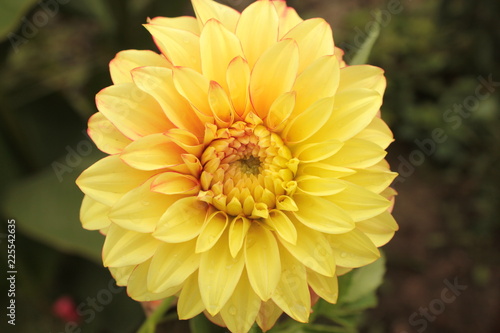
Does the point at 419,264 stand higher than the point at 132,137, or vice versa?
the point at 132,137

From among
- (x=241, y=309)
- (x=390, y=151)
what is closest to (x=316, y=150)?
(x=241, y=309)

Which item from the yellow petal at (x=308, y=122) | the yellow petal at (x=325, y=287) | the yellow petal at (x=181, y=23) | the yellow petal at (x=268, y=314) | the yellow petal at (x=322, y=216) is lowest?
the yellow petal at (x=268, y=314)

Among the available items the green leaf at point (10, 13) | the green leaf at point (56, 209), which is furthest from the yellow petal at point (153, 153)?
the green leaf at point (10, 13)

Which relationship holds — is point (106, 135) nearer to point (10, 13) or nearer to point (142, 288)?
point (142, 288)

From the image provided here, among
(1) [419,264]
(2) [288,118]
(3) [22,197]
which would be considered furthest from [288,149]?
(1) [419,264]

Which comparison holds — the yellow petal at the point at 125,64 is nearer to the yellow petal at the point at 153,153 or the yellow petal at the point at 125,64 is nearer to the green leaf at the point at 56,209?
the yellow petal at the point at 153,153

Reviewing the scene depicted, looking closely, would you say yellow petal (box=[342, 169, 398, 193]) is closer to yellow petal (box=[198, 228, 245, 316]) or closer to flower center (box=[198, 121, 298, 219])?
flower center (box=[198, 121, 298, 219])

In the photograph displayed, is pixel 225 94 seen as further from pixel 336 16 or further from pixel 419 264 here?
pixel 336 16
